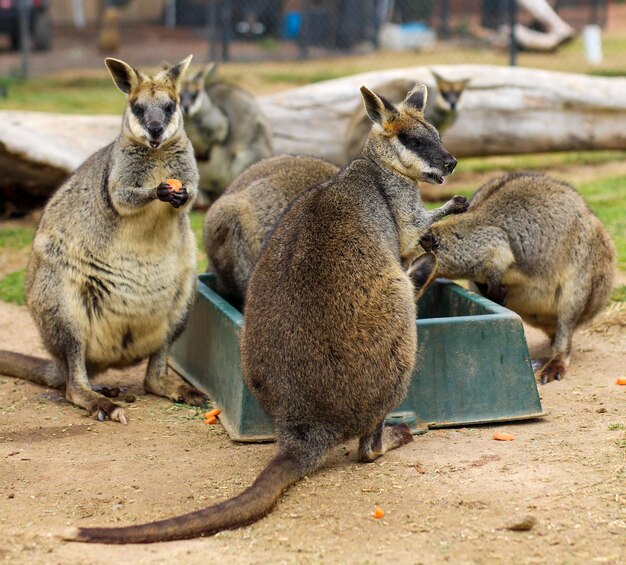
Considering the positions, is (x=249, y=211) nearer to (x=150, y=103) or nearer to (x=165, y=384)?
(x=150, y=103)

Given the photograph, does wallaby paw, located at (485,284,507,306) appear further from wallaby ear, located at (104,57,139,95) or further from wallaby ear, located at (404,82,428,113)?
wallaby ear, located at (104,57,139,95)

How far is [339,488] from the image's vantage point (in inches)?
174

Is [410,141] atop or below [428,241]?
atop

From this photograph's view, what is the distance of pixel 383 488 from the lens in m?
4.41

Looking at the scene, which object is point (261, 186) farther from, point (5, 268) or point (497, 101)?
point (497, 101)

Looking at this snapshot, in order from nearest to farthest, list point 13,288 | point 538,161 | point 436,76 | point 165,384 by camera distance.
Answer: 1. point 165,384
2. point 13,288
3. point 436,76
4. point 538,161

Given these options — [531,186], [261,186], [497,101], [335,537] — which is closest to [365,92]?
[261,186]

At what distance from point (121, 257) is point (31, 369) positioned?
38.2 inches

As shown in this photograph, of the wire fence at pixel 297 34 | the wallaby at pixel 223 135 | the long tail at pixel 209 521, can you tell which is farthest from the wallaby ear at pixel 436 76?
the long tail at pixel 209 521

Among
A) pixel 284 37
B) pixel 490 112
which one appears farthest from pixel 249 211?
pixel 284 37

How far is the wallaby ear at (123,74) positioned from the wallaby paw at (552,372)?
9.23 ft

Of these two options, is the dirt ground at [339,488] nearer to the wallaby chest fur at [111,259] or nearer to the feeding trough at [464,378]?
the feeding trough at [464,378]

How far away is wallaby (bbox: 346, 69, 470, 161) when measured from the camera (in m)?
11.0

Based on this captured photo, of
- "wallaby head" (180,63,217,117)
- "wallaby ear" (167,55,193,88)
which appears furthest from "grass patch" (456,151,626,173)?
"wallaby ear" (167,55,193,88)
